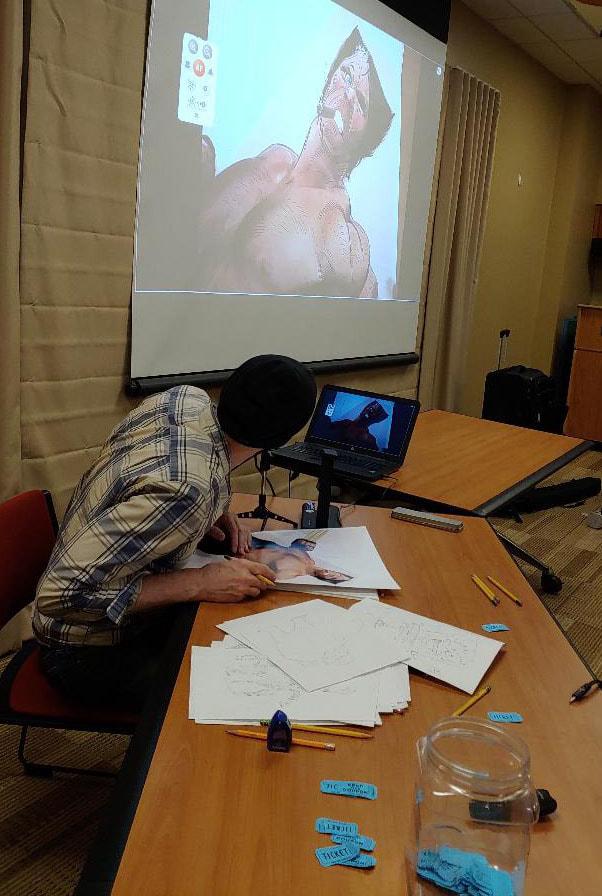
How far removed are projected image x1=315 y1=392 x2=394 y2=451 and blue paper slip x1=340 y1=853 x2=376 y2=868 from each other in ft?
5.58

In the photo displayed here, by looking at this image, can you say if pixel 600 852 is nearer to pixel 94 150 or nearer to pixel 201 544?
pixel 201 544

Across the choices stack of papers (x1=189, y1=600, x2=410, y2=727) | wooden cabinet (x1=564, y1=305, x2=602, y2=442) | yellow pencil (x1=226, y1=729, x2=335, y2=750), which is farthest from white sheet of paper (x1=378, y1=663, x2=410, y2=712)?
wooden cabinet (x1=564, y1=305, x2=602, y2=442)

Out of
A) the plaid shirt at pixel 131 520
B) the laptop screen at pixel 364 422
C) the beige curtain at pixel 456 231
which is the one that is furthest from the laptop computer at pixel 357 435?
the beige curtain at pixel 456 231

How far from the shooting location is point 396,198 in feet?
13.4

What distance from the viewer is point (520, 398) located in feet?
16.4

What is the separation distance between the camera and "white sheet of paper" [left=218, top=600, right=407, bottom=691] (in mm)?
1139

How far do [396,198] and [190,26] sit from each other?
5.46 feet

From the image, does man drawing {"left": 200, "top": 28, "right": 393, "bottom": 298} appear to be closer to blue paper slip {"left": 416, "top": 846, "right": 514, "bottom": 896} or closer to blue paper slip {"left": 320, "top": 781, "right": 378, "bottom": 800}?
blue paper slip {"left": 320, "top": 781, "right": 378, "bottom": 800}

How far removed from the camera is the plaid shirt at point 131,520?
49.1 inches

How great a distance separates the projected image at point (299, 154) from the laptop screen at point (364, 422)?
34.8 inches

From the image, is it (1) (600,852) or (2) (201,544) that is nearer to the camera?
(1) (600,852)

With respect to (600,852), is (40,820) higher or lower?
lower

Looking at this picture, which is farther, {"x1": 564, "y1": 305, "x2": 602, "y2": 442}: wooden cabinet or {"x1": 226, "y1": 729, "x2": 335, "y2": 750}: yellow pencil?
{"x1": 564, "y1": 305, "x2": 602, "y2": 442}: wooden cabinet

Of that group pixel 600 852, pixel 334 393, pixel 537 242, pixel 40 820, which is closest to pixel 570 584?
pixel 334 393
